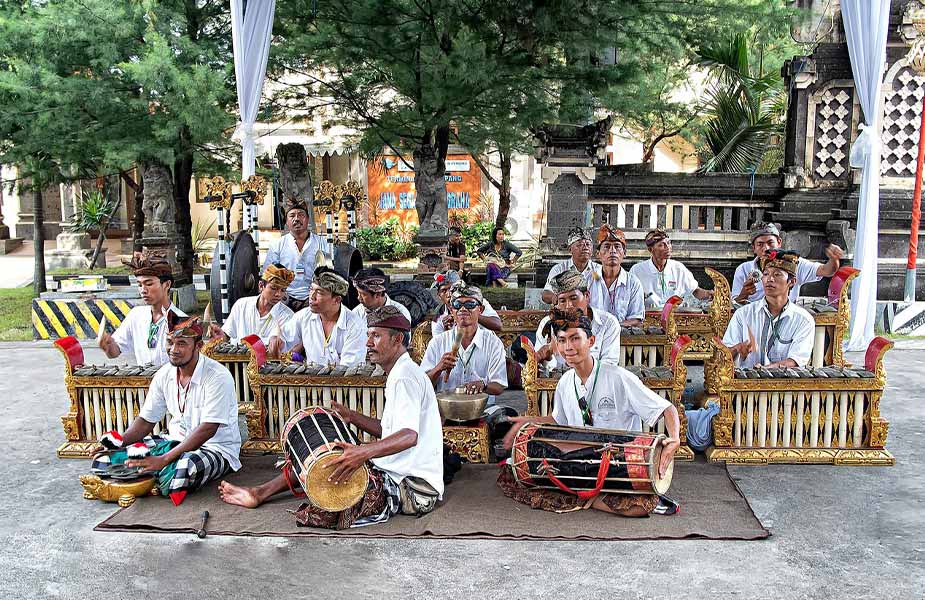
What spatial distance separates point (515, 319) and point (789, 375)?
2.64 m

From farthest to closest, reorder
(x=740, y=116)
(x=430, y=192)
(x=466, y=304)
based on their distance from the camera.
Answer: (x=740, y=116) → (x=430, y=192) → (x=466, y=304)

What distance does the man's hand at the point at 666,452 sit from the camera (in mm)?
4789

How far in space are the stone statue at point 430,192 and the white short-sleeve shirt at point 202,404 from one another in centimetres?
654

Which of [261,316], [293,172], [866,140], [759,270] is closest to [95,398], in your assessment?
[261,316]

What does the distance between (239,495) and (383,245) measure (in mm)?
15272

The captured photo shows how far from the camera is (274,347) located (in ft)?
22.2

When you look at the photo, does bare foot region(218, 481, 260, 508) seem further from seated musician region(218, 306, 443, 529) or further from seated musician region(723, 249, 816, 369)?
seated musician region(723, 249, 816, 369)

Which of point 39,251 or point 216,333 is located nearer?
point 216,333

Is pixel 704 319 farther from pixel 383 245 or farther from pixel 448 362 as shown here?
pixel 383 245

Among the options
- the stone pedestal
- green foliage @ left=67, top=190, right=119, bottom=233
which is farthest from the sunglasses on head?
green foliage @ left=67, top=190, right=119, bottom=233

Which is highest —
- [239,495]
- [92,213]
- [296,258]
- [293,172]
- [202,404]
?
[293,172]

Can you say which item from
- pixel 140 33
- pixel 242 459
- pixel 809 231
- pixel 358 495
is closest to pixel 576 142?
pixel 809 231

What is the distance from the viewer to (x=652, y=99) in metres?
13.7

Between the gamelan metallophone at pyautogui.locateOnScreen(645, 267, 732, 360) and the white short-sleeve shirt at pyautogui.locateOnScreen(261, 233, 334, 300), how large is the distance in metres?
3.20
